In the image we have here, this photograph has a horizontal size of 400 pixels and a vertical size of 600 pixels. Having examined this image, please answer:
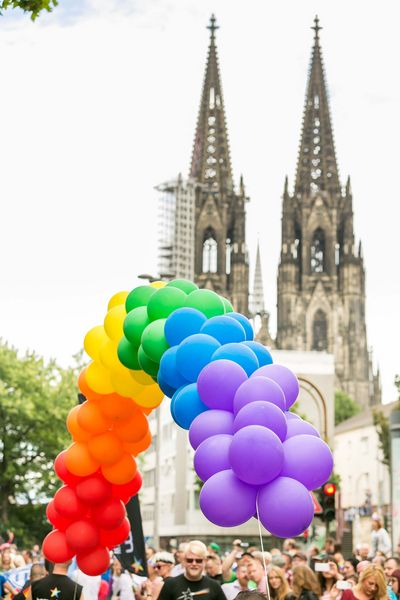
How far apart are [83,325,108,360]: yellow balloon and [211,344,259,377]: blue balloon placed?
2533mm

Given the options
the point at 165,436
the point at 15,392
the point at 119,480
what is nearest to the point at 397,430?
the point at 119,480

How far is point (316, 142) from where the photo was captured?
129 meters

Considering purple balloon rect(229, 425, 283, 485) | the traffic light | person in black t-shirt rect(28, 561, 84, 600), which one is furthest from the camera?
the traffic light

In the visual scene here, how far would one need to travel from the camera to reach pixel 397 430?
22000 mm

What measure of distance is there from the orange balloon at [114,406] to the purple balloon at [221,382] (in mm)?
2855

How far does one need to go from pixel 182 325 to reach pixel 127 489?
289cm

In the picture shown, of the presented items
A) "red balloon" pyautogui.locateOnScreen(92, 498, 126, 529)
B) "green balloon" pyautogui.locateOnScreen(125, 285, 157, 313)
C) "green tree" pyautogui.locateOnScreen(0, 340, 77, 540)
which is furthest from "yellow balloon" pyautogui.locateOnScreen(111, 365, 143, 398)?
"green tree" pyautogui.locateOnScreen(0, 340, 77, 540)

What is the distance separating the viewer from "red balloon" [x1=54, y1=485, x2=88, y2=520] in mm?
11477

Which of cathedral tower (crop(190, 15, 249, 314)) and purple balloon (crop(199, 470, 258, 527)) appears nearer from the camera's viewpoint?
purple balloon (crop(199, 470, 258, 527))

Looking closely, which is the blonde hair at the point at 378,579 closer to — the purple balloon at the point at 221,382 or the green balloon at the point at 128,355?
the purple balloon at the point at 221,382

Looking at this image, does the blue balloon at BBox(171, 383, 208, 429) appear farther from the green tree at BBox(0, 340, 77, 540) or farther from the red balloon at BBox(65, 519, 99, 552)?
the green tree at BBox(0, 340, 77, 540)

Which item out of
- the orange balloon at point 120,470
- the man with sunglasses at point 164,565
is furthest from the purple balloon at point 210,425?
the man with sunglasses at point 164,565

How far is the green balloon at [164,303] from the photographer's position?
1011 centimetres

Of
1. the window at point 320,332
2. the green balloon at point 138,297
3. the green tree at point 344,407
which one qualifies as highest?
the window at point 320,332
